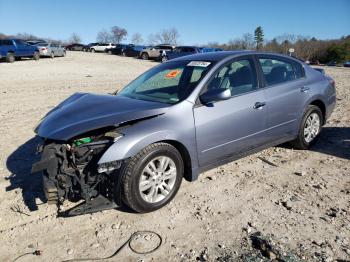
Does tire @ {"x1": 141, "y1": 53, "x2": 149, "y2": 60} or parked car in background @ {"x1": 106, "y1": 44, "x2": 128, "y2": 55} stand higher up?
parked car in background @ {"x1": 106, "y1": 44, "x2": 128, "y2": 55}

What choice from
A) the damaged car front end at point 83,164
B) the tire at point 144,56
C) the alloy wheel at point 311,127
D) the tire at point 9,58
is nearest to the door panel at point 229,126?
the damaged car front end at point 83,164

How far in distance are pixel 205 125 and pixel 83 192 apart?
62.1 inches

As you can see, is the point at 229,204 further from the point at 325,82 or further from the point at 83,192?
the point at 325,82

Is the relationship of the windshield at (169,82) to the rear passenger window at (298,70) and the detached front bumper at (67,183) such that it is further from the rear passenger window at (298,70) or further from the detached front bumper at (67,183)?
the rear passenger window at (298,70)

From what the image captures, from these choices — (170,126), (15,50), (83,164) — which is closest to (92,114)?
(83,164)

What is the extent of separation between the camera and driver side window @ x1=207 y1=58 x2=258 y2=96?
4561 millimetres

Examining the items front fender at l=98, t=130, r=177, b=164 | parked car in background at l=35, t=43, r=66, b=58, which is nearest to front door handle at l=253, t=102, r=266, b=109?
front fender at l=98, t=130, r=177, b=164

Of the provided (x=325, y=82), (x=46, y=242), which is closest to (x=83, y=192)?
(x=46, y=242)

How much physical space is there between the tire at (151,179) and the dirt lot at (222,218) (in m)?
0.15

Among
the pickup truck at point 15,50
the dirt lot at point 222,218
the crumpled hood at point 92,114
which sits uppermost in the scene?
the pickup truck at point 15,50

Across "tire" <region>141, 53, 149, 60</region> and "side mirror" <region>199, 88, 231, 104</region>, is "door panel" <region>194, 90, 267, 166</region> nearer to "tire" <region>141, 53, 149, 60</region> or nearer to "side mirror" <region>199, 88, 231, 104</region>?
"side mirror" <region>199, 88, 231, 104</region>

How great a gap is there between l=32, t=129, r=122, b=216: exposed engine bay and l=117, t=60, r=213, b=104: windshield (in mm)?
1051

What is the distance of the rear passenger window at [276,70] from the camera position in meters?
5.01

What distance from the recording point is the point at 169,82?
4.79 metres
